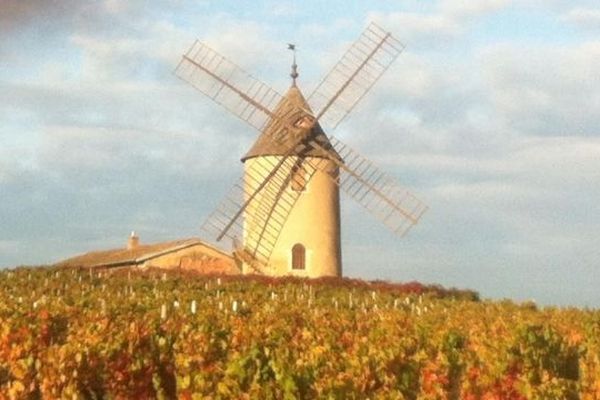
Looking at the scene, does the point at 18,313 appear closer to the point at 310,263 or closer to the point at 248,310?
the point at 248,310

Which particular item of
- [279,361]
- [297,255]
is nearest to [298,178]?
[297,255]

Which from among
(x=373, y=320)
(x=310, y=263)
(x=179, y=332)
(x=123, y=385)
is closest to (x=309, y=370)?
(x=123, y=385)

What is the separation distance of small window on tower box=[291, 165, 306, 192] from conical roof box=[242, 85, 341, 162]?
477 mm

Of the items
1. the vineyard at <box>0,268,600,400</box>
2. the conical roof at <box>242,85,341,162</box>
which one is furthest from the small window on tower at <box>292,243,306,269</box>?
the vineyard at <box>0,268,600,400</box>

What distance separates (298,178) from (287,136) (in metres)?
1.45

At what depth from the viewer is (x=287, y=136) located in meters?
35.6

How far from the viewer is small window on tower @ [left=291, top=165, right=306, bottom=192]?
35.2 meters

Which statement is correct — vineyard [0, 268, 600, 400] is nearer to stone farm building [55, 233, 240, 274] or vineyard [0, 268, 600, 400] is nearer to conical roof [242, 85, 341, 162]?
conical roof [242, 85, 341, 162]

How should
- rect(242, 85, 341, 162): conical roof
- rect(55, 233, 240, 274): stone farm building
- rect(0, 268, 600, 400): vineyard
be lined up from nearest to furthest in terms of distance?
1. rect(0, 268, 600, 400): vineyard
2. rect(242, 85, 341, 162): conical roof
3. rect(55, 233, 240, 274): stone farm building

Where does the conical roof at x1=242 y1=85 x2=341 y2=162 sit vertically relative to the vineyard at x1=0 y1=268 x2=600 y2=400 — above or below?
above

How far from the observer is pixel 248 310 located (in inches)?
829

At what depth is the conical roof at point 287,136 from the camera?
35469mm

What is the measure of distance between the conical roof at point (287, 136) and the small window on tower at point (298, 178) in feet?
1.56

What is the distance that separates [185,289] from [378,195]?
8.28 metres
